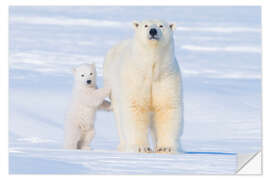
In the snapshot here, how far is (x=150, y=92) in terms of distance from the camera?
11.7 metres

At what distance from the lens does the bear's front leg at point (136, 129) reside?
1174 centimetres

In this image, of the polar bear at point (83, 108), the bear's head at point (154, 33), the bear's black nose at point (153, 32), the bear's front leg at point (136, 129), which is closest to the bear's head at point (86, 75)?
the polar bear at point (83, 108)

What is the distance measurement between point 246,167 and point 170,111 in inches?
45.5

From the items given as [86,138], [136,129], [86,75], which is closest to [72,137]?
[86,138]

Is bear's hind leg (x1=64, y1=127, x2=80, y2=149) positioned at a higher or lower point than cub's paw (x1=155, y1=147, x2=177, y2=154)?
higher

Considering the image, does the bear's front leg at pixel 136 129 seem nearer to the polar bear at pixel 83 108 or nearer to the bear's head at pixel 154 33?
the polar bear at pixel 83 108

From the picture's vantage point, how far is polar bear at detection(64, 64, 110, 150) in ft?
40.4

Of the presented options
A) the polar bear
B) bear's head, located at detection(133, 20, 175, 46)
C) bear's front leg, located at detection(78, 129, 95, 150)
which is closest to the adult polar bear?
bear's head, located at detection(133, 20, 175, 46)

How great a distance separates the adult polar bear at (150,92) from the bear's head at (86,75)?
0.53m

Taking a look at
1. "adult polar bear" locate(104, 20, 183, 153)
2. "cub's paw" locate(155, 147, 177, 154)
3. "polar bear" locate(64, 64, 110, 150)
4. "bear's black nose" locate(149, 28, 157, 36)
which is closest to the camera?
"bear's black nose" locate(149, 28, 157, 36)

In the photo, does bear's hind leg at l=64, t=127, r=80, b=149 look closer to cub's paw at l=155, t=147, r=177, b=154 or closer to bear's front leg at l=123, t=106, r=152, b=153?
bear's front leg at l=123, t=106, r=152, b=153

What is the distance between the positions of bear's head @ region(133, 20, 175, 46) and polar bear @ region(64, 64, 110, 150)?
1.09m

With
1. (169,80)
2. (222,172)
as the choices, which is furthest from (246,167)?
(169,80)

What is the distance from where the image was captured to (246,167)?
37.5 ft
